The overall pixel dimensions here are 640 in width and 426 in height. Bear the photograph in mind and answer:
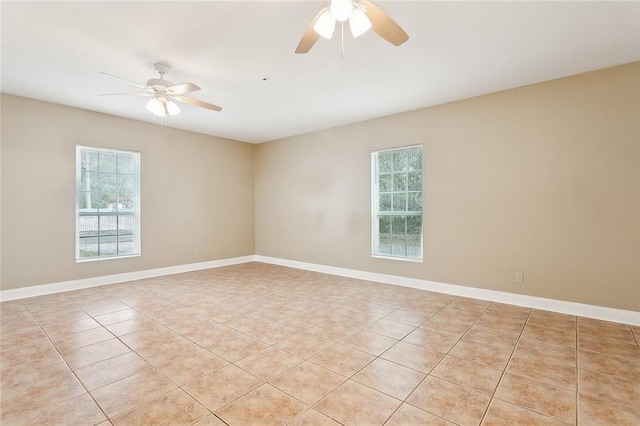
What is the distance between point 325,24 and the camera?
196 cm

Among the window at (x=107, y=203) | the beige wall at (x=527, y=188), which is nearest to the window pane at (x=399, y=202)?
the beige wall at (x=527, y=188)

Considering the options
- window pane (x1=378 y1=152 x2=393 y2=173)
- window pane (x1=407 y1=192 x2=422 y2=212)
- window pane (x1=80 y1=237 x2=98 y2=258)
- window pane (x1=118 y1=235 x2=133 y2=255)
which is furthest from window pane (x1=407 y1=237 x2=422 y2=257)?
window pane (x1=80 y1=237 x2=98 y2=258)

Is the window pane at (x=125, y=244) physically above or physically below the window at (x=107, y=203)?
below

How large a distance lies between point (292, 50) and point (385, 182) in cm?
283

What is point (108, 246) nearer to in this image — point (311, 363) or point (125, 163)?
point (125, 163)

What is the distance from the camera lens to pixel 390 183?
5.08 meters

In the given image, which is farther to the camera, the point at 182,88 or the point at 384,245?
the point at 384,245

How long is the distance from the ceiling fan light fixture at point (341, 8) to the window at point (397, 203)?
322cm

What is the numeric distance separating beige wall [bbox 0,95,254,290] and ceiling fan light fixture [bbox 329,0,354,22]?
187 inches

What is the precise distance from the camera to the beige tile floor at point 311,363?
5.96 ft

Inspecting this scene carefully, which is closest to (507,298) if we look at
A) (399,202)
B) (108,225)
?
(399,202)

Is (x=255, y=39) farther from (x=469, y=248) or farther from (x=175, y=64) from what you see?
(x=469, y=248)

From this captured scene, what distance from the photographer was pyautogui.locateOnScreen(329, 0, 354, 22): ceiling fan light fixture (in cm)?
179

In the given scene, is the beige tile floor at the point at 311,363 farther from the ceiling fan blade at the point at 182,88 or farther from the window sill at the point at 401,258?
the ceiling fan blade at the point at 182,88
